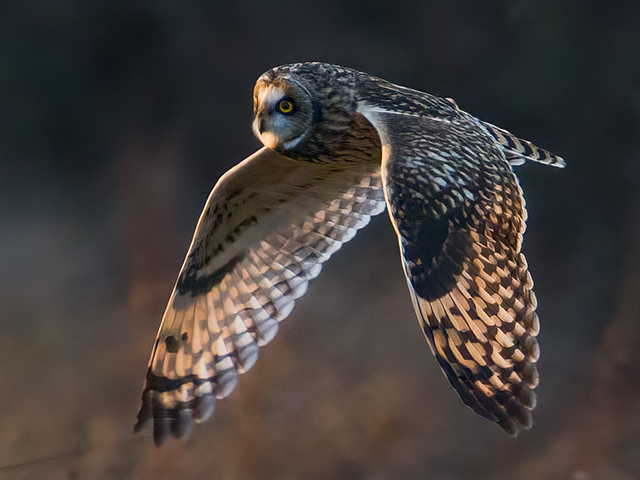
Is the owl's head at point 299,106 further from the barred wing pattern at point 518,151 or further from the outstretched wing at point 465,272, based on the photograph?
the barred wing pattern at point 518,151

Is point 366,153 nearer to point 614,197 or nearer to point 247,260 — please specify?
Answer: point 247,260

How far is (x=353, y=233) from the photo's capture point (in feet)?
3.93

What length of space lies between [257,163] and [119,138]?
18.2 inches

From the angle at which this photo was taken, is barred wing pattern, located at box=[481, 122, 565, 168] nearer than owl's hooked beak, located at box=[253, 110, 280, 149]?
No

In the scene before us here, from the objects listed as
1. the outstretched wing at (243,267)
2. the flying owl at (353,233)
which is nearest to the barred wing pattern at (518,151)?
the flying owl at (353,233)

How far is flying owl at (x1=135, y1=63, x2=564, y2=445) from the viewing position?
2.31 feet

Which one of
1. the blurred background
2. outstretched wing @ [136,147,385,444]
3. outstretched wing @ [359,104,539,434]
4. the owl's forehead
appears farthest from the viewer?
the blurred background

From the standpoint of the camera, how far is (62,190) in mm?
1310

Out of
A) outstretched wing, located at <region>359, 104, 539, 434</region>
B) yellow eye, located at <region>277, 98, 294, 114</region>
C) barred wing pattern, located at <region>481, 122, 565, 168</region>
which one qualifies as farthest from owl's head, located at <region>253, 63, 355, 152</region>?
barred wing pattern, located at <region>481, 122, 565, 168</region>

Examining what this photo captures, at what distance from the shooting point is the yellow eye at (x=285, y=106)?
885mm

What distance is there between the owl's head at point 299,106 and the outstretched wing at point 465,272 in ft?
0.42

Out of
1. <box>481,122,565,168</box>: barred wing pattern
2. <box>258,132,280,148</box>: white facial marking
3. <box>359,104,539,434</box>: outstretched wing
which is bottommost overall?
<box>359,104,539,434</box>: outstretched wing

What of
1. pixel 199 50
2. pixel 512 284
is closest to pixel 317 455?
pixel 512 284

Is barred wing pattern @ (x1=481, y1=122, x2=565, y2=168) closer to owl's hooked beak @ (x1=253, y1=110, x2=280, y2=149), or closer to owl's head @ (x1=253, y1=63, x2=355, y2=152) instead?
owl's head @ (x1=253, y1=63, x2=355, y2=152)
